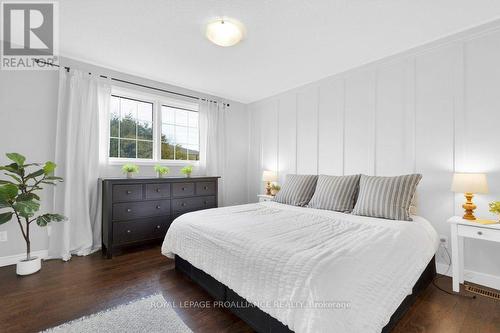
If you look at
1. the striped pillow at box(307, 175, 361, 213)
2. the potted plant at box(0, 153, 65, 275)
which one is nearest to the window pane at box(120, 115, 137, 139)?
the potted plant at box(0, 153, 65, 275)

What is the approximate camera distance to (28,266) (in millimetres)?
2328

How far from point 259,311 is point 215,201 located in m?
2.47

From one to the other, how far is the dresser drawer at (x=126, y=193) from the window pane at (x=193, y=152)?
4.08 ft

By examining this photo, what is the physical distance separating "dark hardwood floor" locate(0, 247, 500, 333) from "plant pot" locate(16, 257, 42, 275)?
61 mm

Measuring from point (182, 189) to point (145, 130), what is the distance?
1138 millimetres

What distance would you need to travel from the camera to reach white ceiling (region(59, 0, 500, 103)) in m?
1.97

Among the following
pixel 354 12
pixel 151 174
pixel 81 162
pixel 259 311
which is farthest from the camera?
pixel 151 174

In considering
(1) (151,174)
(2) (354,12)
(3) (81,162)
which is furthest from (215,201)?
(2) (354,12)

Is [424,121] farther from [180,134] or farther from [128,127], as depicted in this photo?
[128,127]

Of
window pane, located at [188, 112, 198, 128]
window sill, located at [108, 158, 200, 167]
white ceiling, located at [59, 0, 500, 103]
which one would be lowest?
window sill, located at [108, 158, 200, 167]

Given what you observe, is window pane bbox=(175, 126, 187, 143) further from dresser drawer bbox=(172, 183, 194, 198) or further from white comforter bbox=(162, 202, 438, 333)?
white comforter bbox=(162, 202, 438, 333)

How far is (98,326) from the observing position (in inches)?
60.8

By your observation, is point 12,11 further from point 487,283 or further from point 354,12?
point 487,283

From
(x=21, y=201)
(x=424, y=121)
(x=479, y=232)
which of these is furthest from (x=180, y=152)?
(x=479, y=232)
